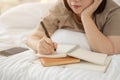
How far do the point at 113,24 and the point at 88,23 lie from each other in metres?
0.12

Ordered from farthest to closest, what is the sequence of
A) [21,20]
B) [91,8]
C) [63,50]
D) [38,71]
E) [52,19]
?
[21,20], [52,19], [91,8], [63,50], [38,71]

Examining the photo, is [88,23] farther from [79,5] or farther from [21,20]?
[21,20]

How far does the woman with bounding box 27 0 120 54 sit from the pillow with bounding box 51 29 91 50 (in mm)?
34

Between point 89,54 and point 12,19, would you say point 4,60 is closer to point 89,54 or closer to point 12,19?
point 89,54

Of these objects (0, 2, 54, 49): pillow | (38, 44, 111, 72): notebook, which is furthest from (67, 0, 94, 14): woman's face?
(0, 2, 54, 49): pillow

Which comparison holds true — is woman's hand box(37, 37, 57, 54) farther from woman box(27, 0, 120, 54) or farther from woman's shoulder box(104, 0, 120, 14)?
woman's shoulder box(104, 0, 120, 14)

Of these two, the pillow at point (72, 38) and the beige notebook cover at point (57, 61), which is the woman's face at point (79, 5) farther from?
the beige notebook cover at point (57, 61)

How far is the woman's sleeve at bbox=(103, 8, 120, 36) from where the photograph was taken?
1252 millimetres

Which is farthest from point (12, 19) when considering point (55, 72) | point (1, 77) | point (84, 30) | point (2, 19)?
point (55, 72)

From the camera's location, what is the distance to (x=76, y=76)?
0.99 m

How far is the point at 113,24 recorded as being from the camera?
4.15ft

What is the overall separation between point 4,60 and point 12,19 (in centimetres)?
83

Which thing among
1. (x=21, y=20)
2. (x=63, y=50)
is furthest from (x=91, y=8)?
(x=21, y=20)

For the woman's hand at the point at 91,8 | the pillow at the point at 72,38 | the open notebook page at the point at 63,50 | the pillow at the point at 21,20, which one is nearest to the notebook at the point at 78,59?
the open notebook page at the point at 63,50
